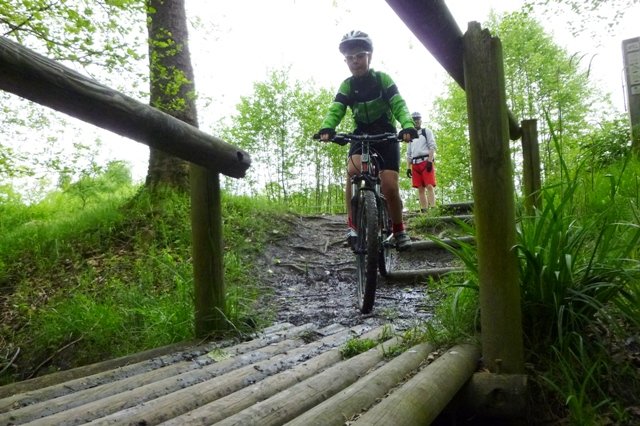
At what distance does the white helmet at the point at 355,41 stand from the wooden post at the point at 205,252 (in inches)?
72.9

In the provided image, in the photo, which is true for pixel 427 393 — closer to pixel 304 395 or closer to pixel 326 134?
pixel 304 395

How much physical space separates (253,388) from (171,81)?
16.7 ft

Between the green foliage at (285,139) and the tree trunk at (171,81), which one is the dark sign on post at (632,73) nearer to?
the tree trunk at (171,81)

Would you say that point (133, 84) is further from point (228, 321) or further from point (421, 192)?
point (421, 192)

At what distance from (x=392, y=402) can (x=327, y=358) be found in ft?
2.74

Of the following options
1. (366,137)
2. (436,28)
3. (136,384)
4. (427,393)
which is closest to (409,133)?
(366,137)

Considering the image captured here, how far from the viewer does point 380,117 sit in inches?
166

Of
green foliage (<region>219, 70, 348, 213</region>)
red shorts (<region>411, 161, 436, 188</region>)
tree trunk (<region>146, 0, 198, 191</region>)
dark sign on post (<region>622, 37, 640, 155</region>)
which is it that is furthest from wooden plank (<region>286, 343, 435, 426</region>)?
green foliage (<region>219, 70, 348, 213</region>)

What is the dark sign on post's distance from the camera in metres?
5.40

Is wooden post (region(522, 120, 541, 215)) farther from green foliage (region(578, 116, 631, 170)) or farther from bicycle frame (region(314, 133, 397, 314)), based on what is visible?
green foliage (region(578, 116, 631, 170))

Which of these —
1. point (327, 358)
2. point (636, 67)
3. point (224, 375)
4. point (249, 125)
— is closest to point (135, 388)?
point (224, 375)

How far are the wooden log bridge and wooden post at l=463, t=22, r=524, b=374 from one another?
180mm

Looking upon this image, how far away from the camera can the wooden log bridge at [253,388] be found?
1.47m

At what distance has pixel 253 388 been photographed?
1770mm
